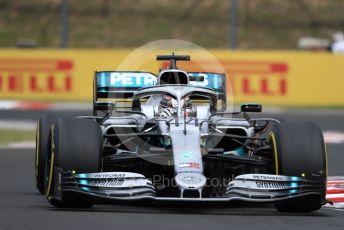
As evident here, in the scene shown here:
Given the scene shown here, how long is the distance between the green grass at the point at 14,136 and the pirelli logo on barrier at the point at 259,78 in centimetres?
788

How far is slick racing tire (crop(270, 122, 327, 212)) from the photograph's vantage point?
35.6ft

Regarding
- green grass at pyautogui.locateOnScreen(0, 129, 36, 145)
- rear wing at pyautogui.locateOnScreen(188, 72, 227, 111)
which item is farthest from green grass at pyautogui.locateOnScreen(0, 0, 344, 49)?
rear wing at pyautogui.locateOnScreen(188, 72, 227, 111)

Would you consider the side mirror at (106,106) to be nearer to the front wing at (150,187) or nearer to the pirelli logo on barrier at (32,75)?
the front wing at (150,187)

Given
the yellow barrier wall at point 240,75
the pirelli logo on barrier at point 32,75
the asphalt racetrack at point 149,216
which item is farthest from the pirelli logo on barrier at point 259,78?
the asphalt racetrack at point 149,216

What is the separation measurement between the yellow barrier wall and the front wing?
19296 mm

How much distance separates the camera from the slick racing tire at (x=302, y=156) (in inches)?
428

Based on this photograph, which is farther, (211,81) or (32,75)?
(32,75)

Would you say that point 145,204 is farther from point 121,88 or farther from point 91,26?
point 91,26

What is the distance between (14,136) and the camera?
73.6ft

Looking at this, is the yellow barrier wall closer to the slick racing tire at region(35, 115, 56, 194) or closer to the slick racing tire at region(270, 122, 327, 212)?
the slick racing tire at region(35, 115, 56, 194)

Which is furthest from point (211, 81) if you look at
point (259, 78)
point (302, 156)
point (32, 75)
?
point (32, 75)

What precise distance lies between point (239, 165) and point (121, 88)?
3220mm

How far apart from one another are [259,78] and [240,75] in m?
0.52

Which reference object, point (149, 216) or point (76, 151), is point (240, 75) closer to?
point (76, 151)
